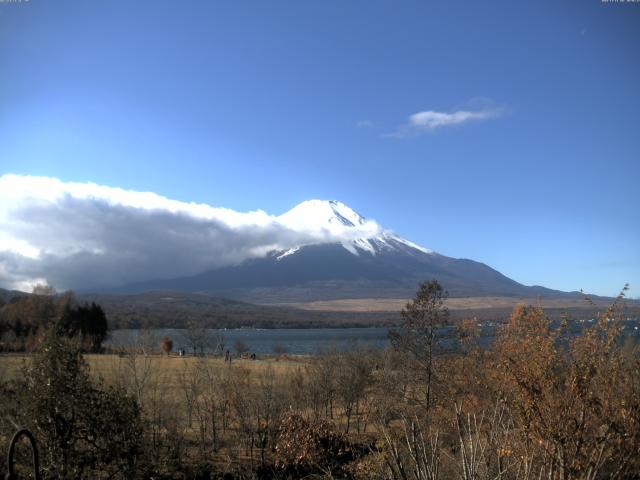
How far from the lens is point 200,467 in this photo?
64.2 feet

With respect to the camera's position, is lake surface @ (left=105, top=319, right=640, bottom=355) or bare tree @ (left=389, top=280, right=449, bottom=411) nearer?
bare tree @ (left=389, top=280, right=449, bottom=411)

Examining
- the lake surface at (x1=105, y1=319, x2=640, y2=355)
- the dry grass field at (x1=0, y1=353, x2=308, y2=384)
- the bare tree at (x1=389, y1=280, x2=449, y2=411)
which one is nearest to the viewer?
the dry grass field at (x1=0, y1=353, x2=308, y2=384)

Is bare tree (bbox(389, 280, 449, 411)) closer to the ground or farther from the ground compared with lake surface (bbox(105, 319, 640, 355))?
farther from the ground

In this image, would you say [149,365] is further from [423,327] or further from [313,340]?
[313,340]

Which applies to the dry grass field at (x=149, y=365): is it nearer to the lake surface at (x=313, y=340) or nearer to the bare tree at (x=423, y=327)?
the lake surface at (x=313, y=340)

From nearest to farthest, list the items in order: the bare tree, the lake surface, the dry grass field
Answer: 1. the dry grass field
2. the bare tree
3. the lake surface

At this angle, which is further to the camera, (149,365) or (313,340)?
(313,340)

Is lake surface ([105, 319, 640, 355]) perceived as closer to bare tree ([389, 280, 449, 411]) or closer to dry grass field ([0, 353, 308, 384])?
bare tree ([389, 280, 449, 411])

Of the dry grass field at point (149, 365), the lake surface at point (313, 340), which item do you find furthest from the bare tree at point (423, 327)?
the dry grass field at point (149, 365)

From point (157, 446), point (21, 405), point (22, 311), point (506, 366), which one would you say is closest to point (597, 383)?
point (506, 366)

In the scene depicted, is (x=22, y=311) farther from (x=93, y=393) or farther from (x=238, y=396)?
(x=93, y=393)

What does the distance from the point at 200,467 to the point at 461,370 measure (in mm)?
10689

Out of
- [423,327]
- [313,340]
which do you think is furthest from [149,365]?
[313,340]

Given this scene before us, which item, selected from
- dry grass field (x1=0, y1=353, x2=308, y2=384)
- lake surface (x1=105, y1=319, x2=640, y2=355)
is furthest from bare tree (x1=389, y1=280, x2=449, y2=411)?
dry grass field (x1=0, y1=353, x2=308, y2=384)
